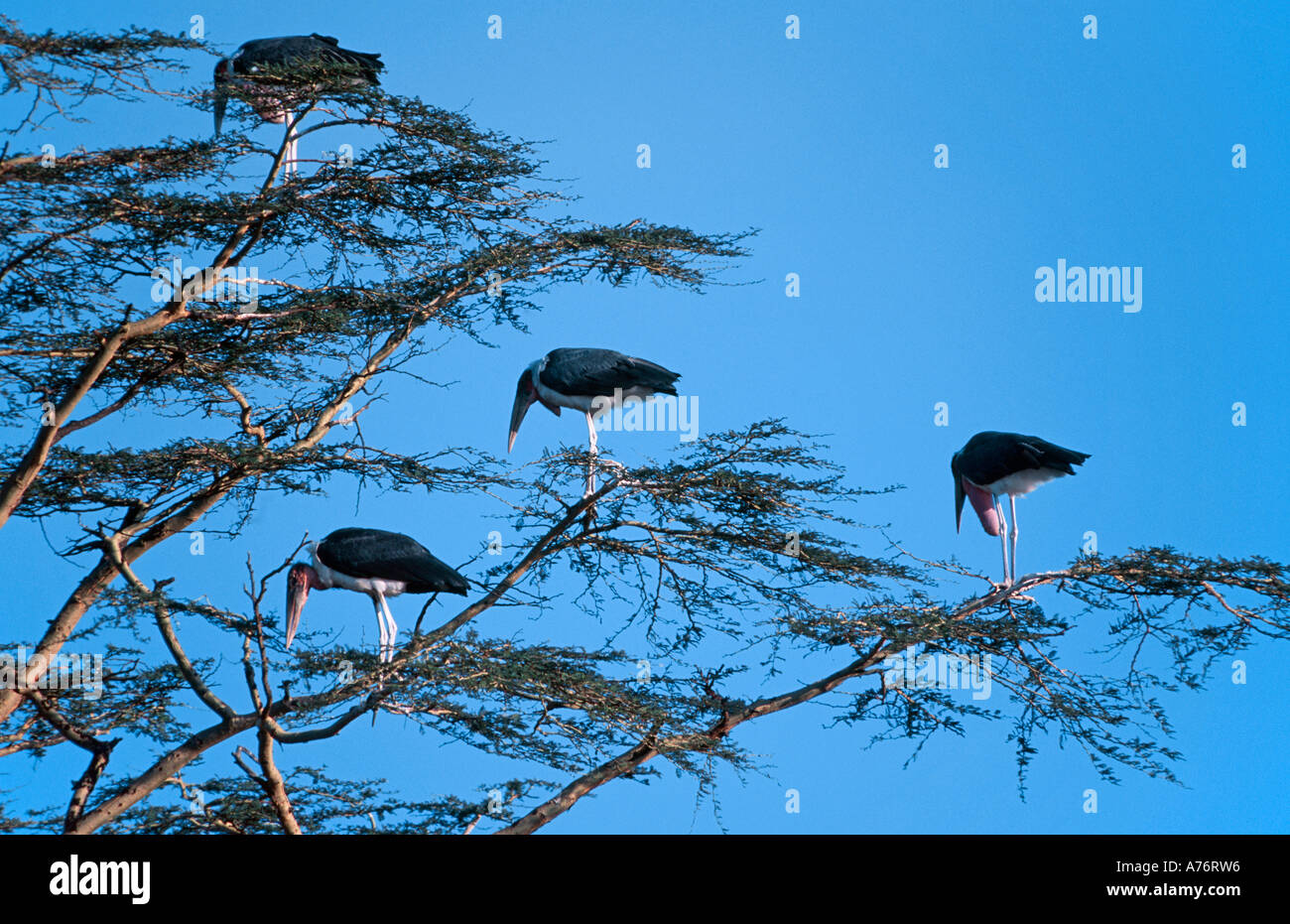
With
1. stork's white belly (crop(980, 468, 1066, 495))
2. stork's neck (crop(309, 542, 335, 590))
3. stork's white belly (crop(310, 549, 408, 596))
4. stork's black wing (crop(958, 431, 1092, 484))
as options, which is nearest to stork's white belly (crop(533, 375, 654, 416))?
stork's white belly (crop(310, 549, 408, 596))

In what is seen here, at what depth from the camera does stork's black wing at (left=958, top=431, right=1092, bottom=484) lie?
8844 mm

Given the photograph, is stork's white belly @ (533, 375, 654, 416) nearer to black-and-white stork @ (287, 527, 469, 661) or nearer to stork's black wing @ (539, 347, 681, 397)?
stork's black wing @ (539, 347, 681, 397)

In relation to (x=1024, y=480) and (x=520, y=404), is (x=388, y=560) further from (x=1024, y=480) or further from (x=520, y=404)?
(x=1024, y=480)

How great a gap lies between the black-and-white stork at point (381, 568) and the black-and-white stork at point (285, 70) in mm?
2481

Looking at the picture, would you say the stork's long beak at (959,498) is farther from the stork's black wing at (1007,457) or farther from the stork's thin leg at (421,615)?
the stork's thin leg at (421,615)

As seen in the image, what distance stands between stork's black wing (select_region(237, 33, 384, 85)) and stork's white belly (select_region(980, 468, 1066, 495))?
4932 millimetres

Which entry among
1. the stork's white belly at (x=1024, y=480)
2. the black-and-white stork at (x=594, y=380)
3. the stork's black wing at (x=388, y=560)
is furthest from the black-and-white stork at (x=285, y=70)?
the stork's white belly at (x=1024, y=480)

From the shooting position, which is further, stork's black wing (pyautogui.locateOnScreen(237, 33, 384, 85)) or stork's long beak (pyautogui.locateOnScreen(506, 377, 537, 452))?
stork's long beak (pyautogui.locateOnScreen(506, 377, 537, 452))

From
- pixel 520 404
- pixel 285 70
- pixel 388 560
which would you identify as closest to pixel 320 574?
pixel 388 560

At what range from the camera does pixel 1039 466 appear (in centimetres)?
899

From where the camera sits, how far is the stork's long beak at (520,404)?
10461 mm

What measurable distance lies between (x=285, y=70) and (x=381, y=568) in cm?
316
